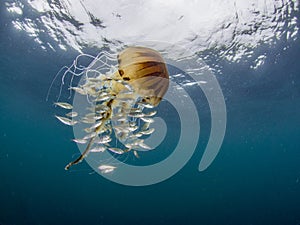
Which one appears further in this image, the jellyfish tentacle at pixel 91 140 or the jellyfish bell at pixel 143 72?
the jellyfish bell at pixel 143 72

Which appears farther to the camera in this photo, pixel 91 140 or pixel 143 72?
pixel 143 72

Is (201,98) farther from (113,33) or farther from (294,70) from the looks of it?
(113,33)

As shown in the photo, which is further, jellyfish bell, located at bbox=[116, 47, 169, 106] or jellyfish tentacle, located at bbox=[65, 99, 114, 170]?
jellyfish bell, located at bbox=[116, 47, 169, 106]

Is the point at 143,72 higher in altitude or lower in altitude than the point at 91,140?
higher

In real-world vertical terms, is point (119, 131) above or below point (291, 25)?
below

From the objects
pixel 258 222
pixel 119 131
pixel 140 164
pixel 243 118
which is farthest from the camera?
pixel 140 164

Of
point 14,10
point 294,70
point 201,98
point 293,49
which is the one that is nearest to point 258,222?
point 201,98

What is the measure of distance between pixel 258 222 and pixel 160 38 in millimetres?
36727

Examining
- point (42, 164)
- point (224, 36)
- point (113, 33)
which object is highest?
point (224, 36)

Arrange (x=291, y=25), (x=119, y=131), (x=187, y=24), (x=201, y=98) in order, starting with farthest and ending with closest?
(x=201, y=98)
(x=291, y=25)
(x=187, y=24)
(x=119, y=131)

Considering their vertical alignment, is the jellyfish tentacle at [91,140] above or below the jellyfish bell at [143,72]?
below

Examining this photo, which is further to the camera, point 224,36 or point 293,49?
point 293,49

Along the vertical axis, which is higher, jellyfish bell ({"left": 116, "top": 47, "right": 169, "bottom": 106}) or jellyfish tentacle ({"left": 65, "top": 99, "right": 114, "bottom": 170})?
jellyfish bell ({"left": 116, "top": 47, "right": 169, "bottom": 106})

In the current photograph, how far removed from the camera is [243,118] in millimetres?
30234
